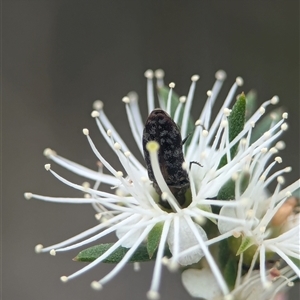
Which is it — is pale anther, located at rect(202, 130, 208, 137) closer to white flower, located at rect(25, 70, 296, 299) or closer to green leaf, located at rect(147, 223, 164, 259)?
white flower, located at rect(25, 70, 296, 299)

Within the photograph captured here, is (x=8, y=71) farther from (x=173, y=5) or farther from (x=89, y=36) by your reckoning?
(x=173, y=5)

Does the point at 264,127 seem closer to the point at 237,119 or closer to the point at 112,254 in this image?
the point at 237,119

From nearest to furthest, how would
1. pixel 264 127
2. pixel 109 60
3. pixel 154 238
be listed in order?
pixel 154 238
pixel 264 127
pixel 109 60

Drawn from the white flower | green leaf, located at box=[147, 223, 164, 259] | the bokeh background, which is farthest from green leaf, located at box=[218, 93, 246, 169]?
the bokeh background

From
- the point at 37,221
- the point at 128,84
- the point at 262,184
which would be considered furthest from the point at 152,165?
the point at 128,84

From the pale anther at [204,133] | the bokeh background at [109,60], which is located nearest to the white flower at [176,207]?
the pale anther at [204,133]

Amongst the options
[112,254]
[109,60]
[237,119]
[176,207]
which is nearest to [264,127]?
[237,119]

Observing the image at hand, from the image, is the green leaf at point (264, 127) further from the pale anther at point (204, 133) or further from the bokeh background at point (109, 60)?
the bokeh background at point (109, 60)
